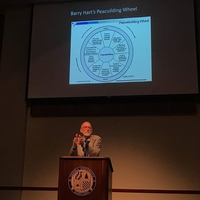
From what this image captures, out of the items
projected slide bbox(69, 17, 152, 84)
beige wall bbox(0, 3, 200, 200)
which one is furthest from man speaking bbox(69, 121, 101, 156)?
projected slide bbox(69, 17, 152, 84)

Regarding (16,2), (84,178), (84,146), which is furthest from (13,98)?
(84,178)

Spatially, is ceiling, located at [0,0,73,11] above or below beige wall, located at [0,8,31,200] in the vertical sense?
above

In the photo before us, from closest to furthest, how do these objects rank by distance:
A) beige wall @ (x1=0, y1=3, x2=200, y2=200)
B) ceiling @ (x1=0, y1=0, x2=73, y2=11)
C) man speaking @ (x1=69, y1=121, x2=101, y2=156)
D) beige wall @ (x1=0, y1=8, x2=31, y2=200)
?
1. man speaking @ (x1=69, y1=121, x2=101, y2=156)
2. beige wall @ (x1=0, y1=3, x2=200, y2=200)
3. beige wall @ (x1=0, y1=8, x2=31, y2=200)
4. ceiling @ (x1=0, y1=0, x2=73, y2=11)

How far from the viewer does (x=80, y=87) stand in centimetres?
426

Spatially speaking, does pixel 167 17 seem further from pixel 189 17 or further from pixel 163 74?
pixel 163 74

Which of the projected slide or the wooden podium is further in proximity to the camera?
the projected slide

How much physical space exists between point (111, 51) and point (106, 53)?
0.07 metres

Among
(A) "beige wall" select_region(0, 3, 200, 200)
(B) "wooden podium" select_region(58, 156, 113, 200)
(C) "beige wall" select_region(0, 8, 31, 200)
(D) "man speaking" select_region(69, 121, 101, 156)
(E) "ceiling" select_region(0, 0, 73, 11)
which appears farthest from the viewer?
(E) "ceiling" select_region(0, 0, 73, 11)

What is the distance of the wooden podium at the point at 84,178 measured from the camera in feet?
9.37

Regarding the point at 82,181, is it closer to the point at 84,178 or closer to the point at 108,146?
the point at 84,178

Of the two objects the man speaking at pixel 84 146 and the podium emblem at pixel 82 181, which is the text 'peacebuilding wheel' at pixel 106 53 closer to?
the man speaking at pixel 84 146

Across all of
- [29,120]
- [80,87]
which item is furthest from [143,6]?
[29,120]

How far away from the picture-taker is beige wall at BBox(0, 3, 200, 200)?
398 cm

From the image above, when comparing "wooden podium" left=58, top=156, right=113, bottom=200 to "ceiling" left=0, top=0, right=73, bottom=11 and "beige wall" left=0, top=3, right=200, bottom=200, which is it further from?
"ceiling" left=0, top=0, right=73, bottom=11
